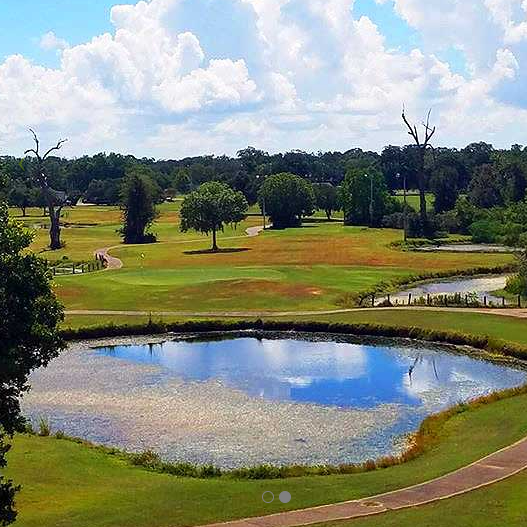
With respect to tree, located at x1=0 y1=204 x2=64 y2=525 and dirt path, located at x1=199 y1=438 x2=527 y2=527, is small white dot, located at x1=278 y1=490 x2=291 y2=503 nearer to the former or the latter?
dirt path, located at x1=199 y1=438 x2=527 y2=527

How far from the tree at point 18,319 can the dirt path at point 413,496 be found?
6.18m

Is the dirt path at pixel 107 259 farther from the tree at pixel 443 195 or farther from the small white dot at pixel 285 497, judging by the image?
the tree at pixel 443 195

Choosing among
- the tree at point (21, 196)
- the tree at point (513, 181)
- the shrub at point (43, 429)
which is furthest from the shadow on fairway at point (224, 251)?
the tree at point (21, 196)

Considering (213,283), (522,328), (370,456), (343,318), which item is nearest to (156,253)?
(213,283)

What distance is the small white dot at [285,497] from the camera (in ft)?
84.6

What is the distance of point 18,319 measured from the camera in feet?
67.7

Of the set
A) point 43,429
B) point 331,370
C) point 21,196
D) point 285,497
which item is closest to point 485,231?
point 331,370

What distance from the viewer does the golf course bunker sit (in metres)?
36.3

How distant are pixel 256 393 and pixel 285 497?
62.8 feet

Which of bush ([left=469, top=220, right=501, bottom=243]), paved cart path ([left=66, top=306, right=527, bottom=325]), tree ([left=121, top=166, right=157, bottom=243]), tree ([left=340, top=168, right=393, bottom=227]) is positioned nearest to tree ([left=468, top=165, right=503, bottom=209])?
tree ([left=340, top=168, right=393, bottom=227])

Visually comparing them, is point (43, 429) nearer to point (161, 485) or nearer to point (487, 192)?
point (161, 485)

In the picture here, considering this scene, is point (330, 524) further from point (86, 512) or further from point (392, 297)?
point (392, 297)

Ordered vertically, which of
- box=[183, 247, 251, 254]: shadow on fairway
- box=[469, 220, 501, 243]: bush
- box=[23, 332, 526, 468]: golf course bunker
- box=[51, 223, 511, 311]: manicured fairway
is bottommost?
box=[23, 332, 526, 468]: golf course bunker

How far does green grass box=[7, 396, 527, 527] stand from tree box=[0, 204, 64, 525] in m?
4.77
